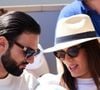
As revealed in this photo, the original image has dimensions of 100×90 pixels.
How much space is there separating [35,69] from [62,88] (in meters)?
0.57

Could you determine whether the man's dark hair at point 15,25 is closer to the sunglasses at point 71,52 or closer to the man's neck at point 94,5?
the sunglasses at point 71,52

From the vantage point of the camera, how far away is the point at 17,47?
173 centimetres

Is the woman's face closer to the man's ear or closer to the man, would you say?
the man

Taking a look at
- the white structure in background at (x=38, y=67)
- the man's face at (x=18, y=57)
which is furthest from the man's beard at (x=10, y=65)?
the white structure in background at (x=38, y=67)

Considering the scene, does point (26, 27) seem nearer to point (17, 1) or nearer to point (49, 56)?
point (49, 56)

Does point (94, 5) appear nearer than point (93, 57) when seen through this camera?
No

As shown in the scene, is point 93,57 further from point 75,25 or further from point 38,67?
point 38,67

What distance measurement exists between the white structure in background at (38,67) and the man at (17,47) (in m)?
0.41

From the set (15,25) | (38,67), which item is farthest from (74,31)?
(38,67)

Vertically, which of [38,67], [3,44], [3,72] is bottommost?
[38,67]

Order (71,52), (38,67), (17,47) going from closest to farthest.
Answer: (71,52)
(17,47)
(38,67)

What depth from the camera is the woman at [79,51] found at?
1.64 metres

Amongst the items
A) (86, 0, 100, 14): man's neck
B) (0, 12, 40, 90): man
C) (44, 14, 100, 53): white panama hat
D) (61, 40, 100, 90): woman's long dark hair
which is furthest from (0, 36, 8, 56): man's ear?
(86, 0, 100, 14): man's neck

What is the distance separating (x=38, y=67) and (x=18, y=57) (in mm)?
505
